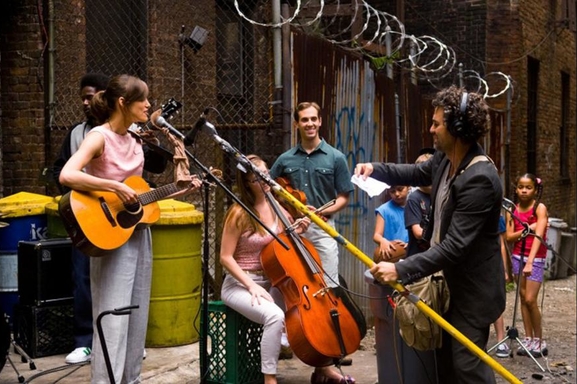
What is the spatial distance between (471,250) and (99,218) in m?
2.02

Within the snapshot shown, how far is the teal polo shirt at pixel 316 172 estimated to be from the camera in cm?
632

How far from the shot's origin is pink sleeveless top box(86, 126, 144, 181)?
14.9ft

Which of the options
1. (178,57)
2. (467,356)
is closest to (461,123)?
(467,356)

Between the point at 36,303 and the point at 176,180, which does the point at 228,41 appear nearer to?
the point at 36,303

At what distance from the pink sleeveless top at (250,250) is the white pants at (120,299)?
40.2 inches

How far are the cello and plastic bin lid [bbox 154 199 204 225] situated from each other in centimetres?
138

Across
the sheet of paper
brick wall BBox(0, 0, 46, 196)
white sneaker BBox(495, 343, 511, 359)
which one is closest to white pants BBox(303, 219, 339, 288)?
the sheet of paper

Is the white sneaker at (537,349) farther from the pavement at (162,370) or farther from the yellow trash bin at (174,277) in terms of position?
the yellow trash bin at (174,277)

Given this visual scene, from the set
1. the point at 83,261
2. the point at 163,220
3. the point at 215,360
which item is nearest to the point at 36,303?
the point at 83,261

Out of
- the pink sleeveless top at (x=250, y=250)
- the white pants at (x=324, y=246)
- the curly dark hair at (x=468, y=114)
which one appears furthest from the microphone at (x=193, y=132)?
the white pants at (x=324, y=246)

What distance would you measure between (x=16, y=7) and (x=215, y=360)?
4.51 meters

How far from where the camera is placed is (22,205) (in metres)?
6.82

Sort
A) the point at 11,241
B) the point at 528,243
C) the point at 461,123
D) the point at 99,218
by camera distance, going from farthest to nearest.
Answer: the point at 528,243 → the point at 11,241 → the point at 99,218 → the point at 461,123

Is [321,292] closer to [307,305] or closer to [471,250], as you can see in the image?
[307,305]
